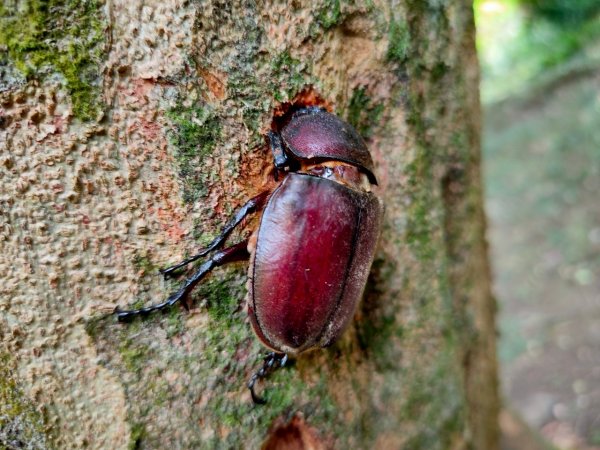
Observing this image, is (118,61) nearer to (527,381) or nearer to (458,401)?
(458,401)

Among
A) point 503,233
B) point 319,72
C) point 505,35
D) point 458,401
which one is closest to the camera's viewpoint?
point 319,72

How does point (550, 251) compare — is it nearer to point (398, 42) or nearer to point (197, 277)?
point (398, 42)

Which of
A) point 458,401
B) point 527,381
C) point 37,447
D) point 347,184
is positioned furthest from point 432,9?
point 527,381

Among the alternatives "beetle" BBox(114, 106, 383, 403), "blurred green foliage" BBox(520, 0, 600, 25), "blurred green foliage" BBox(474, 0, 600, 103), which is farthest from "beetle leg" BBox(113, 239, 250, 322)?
"blurred green foliage" BBox(520, 0, 600, 25)

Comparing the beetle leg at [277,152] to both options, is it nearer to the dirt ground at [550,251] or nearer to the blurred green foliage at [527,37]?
the dirt ground at [550,251]

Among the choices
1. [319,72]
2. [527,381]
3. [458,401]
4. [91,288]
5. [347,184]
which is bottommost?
[527,381]

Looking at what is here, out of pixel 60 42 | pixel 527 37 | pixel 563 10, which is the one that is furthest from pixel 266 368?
pixel 527 37

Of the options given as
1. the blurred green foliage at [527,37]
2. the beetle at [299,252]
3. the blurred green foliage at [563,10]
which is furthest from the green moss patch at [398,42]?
the blurred green foliage at [563,10]
